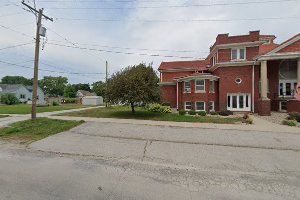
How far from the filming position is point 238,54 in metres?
21.1

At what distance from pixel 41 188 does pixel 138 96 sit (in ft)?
38.9

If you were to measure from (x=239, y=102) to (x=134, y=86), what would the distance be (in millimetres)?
12425

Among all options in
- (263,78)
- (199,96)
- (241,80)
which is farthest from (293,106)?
(199,96)

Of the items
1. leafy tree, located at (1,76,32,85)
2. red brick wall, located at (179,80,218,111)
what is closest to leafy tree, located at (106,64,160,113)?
red brick wall, located at (179,80,218,111)

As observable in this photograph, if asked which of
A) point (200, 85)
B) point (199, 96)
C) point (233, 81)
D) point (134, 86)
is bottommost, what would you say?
point (199, 96)

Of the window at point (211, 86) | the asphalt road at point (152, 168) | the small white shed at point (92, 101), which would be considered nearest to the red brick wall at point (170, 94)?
the window at point (211, 86)

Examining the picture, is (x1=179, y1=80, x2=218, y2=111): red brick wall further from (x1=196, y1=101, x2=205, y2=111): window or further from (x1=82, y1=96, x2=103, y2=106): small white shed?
(x1=82, y1=96, x2=103, y2=106): small white shed

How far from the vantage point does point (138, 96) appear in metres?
15.5

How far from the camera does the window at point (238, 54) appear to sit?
21.0 meters

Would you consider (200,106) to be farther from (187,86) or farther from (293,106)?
(293,106)

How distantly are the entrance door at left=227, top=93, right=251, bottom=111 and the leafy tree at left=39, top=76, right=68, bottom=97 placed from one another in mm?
94682

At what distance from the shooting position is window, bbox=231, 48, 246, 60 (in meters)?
21.0

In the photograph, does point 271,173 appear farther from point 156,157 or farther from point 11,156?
point 11,156

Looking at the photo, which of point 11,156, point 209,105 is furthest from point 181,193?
point 209,105
